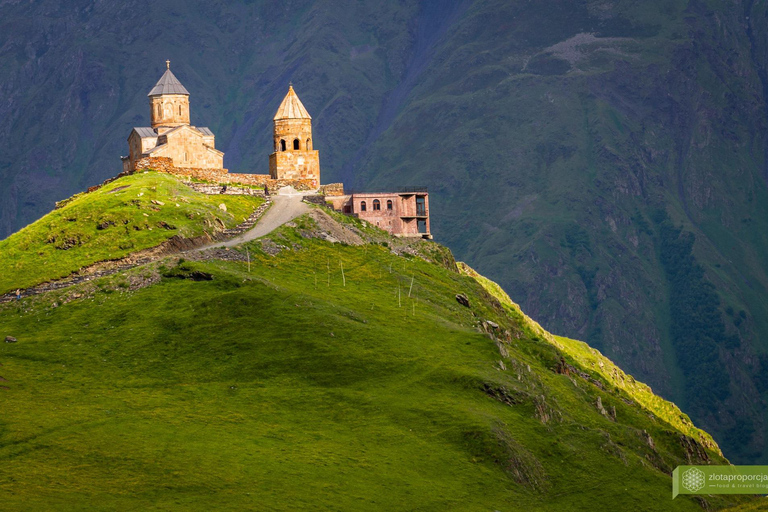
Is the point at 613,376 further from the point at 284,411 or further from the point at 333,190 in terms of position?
the point at 284,411

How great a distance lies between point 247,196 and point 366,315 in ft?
115

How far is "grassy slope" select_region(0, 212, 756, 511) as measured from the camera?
71.1 metres

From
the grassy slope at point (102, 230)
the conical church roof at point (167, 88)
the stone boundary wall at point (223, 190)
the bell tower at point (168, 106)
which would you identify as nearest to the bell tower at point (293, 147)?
the stone boundary wall at point (223, 190)

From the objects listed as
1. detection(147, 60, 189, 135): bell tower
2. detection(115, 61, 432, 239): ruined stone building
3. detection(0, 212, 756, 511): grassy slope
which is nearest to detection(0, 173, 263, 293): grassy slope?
detection(0, 212, 756, 511): grassy slope

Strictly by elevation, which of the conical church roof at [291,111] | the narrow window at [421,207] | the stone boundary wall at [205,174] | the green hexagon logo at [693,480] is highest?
the conical church roof at [291,111]

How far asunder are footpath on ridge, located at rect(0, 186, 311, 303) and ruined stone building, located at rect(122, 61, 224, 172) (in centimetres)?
1076

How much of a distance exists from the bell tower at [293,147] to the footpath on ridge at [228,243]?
7.51 meters

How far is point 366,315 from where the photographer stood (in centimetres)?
10025

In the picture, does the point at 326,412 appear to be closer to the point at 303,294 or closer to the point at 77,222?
the point at 303,294

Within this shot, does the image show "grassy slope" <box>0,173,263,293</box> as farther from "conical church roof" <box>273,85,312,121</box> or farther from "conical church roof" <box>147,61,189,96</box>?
"conical church roof" <box>147,61,189,96</box>

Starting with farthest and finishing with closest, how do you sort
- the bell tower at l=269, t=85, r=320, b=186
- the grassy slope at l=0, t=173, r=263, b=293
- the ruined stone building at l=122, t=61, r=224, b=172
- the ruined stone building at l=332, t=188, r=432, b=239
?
the bell tower at l=269, t=85, r=320, b=186, the ruined stone building at l=122, t=61, r=224, b=172, the ruined stone building at l=332, t=188, r=432, b=239, the grassy slope at l=0, t=173, r=263, b=293

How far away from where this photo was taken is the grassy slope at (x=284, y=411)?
71.1 m

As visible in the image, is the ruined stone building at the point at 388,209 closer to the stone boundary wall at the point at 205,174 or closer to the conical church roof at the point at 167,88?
the stone boundary wall at the point at 205,174

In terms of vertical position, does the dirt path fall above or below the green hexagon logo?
above
